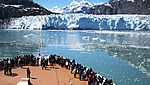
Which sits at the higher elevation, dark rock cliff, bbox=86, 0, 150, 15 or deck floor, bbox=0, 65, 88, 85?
dark rock cliff, bbox=86, 0, 150, 15

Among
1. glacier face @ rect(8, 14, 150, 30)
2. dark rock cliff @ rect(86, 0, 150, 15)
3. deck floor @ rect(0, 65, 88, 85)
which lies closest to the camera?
Answer: deck floor @ rect(0, 65, 88, 85)

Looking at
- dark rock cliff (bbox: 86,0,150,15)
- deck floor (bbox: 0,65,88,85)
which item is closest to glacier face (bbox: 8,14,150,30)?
deck floor (bbox: 0,65,88,85)

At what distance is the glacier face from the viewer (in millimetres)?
79625

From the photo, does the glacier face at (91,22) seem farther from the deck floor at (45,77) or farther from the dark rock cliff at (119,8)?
the dark rock cliff at (119,8)

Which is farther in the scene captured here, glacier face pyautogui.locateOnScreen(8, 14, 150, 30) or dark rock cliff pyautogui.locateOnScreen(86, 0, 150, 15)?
dark rock cliff pyautogui.locateOnScreen(86, 0, 150, 15)

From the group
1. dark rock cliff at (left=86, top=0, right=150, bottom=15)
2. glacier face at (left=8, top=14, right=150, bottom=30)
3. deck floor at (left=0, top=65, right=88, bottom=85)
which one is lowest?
deck floor at (left=0, top=65, right=88, bottom=85)

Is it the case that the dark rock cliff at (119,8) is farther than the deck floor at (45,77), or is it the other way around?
the dark rock cliff at (119,8)

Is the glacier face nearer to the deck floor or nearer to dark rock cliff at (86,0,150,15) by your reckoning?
the deck floor

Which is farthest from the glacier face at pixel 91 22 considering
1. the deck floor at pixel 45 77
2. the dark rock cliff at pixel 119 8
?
the dark rock cliff at pixel 119 8

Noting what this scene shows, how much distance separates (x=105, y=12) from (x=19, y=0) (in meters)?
75.3

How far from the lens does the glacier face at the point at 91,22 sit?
79.6 m

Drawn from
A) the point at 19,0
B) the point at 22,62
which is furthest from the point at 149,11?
the point at 22,62

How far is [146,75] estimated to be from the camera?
55.4 ft

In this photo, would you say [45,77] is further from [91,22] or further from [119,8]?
[119,8]
